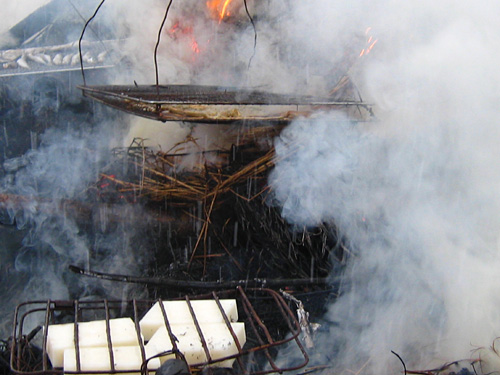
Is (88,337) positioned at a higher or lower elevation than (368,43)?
lower

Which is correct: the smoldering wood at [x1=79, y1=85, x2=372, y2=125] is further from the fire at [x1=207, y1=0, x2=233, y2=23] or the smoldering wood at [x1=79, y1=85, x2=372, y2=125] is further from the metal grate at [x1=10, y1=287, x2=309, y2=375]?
the fire at [x1=207, y1=0, x2=233, y2=23]

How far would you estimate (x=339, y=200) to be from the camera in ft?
16.6

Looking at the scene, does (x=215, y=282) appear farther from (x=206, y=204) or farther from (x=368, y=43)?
(x=368, y=43)

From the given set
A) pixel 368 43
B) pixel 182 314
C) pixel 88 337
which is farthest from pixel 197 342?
pixel 368 43

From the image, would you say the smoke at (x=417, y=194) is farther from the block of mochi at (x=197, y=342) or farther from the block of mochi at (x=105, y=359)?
the block of mochi at (x=105, y=359)

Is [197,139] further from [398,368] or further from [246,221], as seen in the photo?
[398,368]

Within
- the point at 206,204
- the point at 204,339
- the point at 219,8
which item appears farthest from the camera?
the point at 219,8

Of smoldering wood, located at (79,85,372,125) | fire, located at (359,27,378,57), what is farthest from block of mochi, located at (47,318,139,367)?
fire, located at (359,27,378,57)

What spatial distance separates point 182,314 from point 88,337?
0.64 metres

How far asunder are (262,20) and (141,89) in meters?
3.39

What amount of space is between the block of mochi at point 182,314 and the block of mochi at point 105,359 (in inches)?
10.0

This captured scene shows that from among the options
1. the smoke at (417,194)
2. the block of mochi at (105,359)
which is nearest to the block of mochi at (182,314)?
the block of mochi at (105,359)

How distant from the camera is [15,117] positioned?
7414 millimetres

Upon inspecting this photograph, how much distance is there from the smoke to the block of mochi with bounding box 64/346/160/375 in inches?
73.0
